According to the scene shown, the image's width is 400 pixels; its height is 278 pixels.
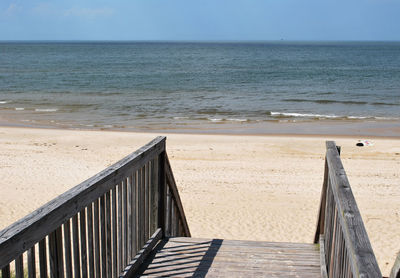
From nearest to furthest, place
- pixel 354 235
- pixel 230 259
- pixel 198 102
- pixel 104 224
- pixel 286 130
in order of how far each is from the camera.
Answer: pixel 354 235, pixel 104 224, pixel 230 259, pixel 286 130, pixel 198 102

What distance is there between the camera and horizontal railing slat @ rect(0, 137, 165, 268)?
2052mm

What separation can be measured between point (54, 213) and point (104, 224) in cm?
90

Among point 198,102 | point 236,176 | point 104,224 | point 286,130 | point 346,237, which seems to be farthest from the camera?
point 198,102

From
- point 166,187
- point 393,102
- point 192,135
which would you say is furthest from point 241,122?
point 166,187

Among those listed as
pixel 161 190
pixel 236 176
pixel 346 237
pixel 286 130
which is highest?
pixel 346 237

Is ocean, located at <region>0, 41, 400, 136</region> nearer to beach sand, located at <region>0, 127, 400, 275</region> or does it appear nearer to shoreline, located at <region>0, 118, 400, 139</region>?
shoreline, located at <region>0, 118, 400, 139</region>

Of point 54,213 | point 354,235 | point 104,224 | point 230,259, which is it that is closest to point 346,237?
point 354,235

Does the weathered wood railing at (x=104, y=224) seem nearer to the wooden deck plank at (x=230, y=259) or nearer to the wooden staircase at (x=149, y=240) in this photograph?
the wooden staircase at (x=149, y=240)

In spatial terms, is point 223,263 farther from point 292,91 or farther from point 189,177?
point 292,91

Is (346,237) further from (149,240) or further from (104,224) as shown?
(149,240)

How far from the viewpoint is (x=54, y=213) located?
249 cm

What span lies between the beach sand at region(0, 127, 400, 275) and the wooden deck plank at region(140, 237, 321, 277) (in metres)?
3.01

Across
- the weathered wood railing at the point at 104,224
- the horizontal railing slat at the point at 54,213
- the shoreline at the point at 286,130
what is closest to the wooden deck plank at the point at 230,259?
the weathered wood railing at the point at 104,224

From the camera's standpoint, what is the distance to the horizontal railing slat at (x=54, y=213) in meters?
2.05
